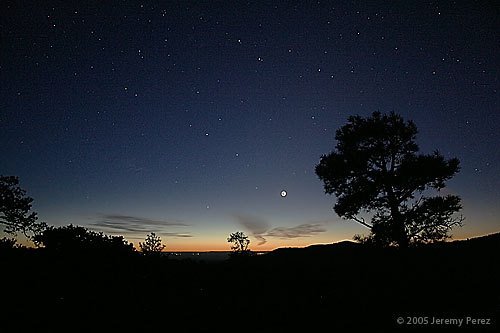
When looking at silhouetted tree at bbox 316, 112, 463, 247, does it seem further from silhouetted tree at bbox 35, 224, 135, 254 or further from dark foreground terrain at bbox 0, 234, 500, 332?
silhouetted tree at bbox 35, 224, 135, 254

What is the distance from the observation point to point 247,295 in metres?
14.3

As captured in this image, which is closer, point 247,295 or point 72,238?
point 247,295

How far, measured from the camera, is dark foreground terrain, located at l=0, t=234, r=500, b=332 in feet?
31.7

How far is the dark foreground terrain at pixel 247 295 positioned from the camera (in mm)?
9672

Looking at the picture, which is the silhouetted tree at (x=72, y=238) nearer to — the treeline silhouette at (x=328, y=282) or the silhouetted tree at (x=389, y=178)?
the treeline silhouette at (x=328, y=282)

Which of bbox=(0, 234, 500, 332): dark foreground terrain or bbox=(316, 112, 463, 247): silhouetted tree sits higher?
bbox=(316, 112, 463, 247): silhouetted tree

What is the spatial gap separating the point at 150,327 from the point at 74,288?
23.6 feet

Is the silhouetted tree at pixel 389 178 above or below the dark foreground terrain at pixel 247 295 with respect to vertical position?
above

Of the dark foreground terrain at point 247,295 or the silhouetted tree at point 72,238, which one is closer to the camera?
the dark foreground terrain at point 247,295

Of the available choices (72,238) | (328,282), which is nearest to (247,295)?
(328,282)

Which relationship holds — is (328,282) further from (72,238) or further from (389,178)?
(72,238)

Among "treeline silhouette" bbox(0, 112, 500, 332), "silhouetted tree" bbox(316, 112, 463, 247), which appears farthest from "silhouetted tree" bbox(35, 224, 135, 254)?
"silhouetted tree" bbox(316, 112, 463, 247)

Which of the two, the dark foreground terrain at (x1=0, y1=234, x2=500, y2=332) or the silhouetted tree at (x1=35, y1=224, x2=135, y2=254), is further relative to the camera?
the silhouetted tree at (x1=35, y1=224, x2=135, y2=254)

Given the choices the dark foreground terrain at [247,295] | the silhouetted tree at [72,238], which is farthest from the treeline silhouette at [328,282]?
the silhouetted tree at [72,238]
